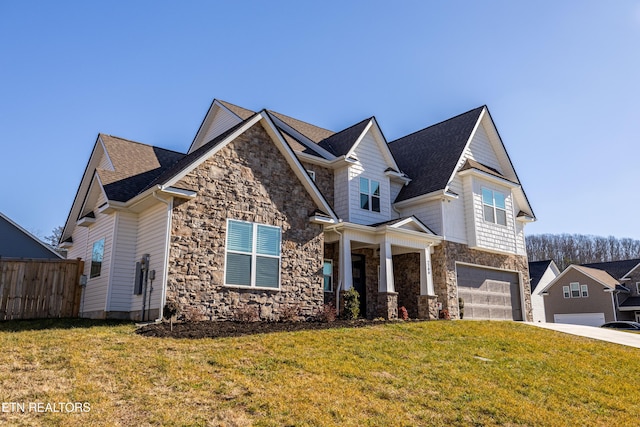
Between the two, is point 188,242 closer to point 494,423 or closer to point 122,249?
point 122,249

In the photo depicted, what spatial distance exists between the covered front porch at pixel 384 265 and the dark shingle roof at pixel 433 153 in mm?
2461

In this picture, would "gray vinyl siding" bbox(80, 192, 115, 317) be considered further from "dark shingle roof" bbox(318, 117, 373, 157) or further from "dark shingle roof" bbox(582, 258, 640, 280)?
"dark shingle roof" bbox(582, 258, 640, 280)

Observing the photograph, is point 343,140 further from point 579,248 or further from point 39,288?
point 579,248

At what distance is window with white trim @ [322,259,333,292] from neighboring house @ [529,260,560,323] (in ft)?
92.4

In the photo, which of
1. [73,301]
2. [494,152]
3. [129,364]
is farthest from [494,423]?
[494,152]

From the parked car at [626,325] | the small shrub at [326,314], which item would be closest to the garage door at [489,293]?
the small shrub at [326,314]

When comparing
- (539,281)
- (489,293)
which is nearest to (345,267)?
(489,293)

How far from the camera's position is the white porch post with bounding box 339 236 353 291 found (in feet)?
56.9

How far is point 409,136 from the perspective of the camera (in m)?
26.6

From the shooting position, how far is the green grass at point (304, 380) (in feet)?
23.6

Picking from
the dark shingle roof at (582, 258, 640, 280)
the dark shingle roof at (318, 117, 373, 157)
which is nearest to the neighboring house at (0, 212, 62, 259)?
the dark shingle roof at (318, 117, 373, 157)

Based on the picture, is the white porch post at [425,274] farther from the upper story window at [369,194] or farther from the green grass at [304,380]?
the green grass at [304,380]

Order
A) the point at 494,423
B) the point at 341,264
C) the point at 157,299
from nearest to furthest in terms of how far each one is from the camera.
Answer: the point at 494,423
the point at 157,299
the point at 341,264

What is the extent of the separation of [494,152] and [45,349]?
2010 centimetres
